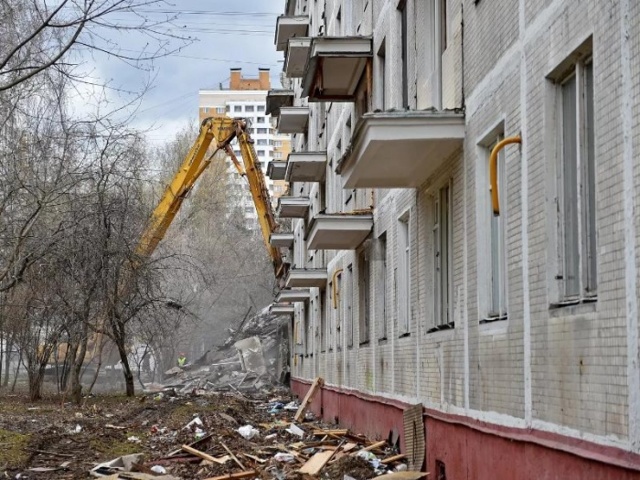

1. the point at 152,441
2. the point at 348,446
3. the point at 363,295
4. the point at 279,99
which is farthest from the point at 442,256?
the point at 279,99

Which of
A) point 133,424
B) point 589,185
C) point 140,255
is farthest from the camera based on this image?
point 140,255

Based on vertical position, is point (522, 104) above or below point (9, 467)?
above

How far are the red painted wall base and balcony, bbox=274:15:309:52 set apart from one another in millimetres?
20506

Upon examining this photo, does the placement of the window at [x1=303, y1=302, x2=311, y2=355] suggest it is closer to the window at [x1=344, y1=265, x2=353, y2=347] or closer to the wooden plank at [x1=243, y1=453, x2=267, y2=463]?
the window at [x1=344, y1=265, x2=353, y2=347]

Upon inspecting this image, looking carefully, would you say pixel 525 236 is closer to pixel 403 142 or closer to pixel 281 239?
pixel 403 142

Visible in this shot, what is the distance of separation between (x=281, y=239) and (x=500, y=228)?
98.0 feet

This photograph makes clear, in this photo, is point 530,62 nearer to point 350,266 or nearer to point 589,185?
point 589,185

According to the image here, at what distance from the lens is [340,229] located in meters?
18.9

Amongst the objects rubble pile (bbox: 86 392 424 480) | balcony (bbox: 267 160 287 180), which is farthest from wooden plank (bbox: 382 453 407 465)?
balcony (bbox: 267 160 287 180)

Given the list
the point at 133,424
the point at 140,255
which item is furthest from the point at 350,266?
the point at 140,255

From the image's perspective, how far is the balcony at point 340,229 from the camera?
734 inches

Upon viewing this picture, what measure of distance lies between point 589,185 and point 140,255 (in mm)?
25757

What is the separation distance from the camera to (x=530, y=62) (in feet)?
27.2

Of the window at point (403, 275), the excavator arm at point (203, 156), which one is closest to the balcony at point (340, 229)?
the window at point (403, 275)
